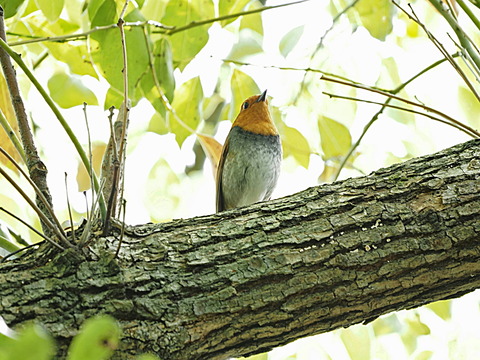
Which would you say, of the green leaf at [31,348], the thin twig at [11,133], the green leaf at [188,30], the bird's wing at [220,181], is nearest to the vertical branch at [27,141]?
the thin twig at [11,133]

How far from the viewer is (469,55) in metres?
1.93

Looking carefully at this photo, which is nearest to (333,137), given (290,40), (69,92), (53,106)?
(290,40)

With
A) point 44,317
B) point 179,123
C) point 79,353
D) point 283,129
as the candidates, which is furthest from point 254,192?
point 79,353

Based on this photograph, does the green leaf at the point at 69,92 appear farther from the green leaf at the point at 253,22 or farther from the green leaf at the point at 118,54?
the green leaf at the point at 253,22

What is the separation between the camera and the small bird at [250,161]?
12.1 feet

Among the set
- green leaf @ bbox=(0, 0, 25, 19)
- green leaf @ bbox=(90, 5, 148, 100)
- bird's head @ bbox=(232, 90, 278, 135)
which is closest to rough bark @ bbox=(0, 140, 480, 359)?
green leaf @ bbox=(90, 5, 148, 100)

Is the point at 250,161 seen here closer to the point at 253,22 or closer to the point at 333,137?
the point at 333,137

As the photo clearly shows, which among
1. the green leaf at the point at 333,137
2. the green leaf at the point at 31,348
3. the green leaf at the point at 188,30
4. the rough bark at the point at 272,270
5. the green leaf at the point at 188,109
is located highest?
the green leaf at the point at 188,30

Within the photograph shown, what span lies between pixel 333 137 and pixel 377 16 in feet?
2.03

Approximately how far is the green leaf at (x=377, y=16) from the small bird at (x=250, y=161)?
0.97 metres

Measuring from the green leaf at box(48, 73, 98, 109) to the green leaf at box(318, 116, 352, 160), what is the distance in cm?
114

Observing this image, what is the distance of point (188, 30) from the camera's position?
2.60 metres

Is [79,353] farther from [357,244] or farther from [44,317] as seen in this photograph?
[357,244]

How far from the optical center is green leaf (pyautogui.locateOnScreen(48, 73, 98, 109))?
266cm
